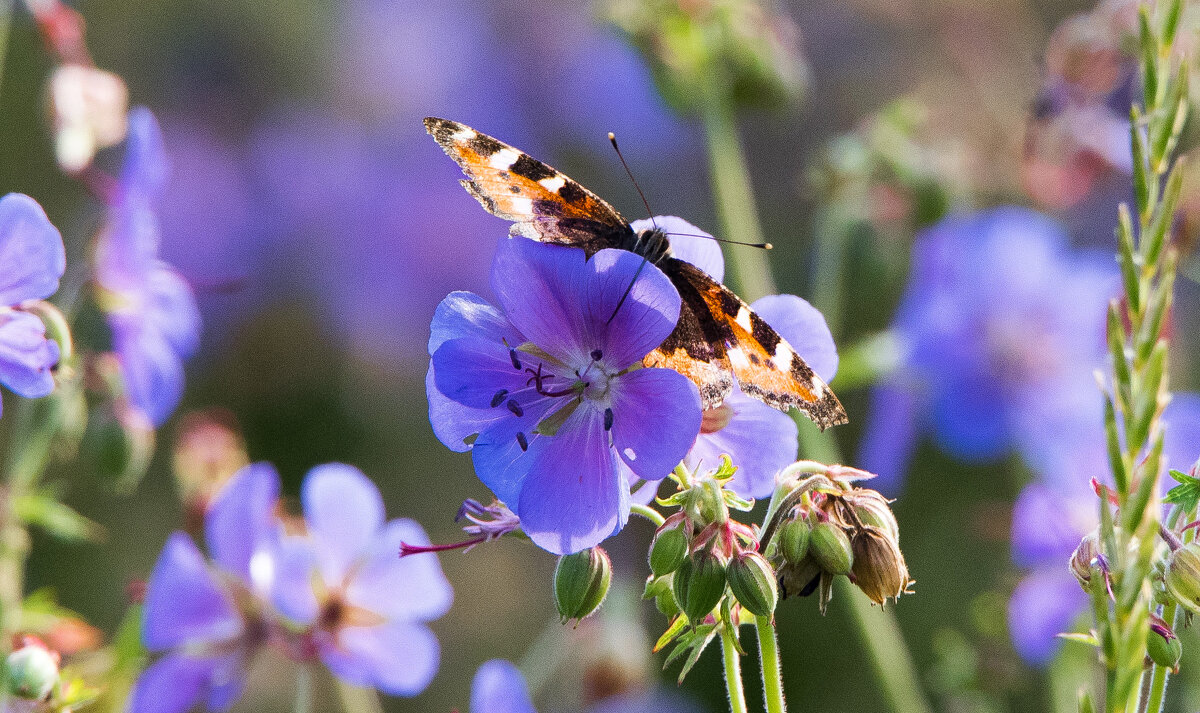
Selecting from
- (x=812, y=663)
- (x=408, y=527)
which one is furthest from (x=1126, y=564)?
(x=812, y=663)

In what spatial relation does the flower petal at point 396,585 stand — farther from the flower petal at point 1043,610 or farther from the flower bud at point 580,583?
the flower petal at point 1043,610

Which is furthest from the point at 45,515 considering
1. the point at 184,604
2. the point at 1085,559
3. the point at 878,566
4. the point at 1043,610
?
the point at 1043,610

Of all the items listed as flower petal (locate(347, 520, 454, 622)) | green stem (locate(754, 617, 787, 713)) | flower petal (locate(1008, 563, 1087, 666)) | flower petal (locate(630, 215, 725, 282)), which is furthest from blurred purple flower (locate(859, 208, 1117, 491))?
green stem (locate(754, 617, 787, 713))

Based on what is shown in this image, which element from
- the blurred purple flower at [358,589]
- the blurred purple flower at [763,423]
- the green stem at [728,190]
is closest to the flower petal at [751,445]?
the blurred purple flower at [763,423]

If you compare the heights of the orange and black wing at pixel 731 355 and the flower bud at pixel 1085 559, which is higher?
the orange and black wing at pixel 731 355

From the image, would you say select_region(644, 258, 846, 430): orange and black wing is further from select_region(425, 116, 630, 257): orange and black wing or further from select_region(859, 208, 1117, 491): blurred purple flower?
select_region(859, 208, 1117, 491): blurred purple flower

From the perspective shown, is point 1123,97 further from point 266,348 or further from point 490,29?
point 490,29
